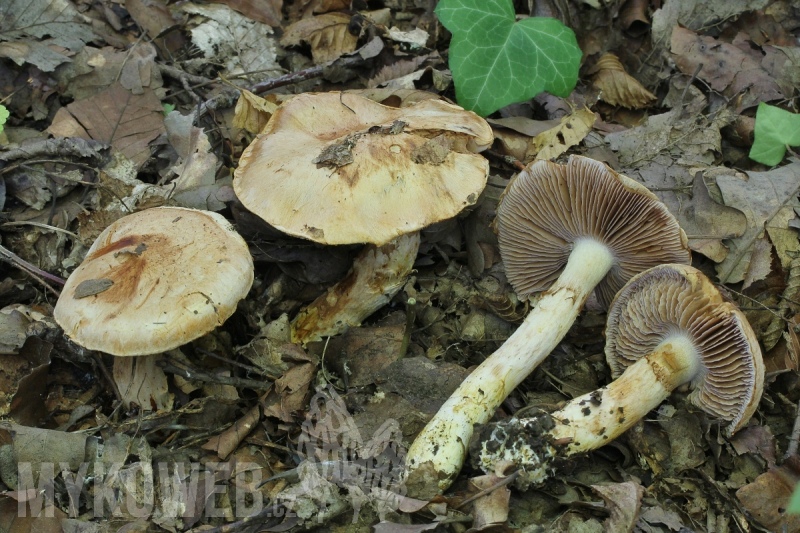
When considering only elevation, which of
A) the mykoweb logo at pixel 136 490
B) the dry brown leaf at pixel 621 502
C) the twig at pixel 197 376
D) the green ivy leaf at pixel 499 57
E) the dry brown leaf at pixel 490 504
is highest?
the green ivy leaf at pixel 499 57

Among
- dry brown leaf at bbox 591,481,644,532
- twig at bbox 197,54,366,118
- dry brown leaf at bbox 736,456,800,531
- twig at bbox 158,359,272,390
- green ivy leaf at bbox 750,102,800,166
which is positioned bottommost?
twig at bbox 158,359,272,390

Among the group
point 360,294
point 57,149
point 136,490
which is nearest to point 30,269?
point 57,149

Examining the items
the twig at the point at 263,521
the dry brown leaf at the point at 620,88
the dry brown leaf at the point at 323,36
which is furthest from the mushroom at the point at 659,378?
the dry brown leaf at the point at 323,36

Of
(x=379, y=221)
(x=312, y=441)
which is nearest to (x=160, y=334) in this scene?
(x=312, y=441)

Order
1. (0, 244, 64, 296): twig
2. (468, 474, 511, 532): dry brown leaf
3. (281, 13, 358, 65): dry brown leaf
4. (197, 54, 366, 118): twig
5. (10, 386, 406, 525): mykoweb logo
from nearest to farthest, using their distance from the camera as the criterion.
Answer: (468, 474, 511, 532): dry brown leaf, (10, 386, 406, 525): mykoweb logo, (0, 244, 64, 296): twig, (197, 54, 366, 118): twig, (281, 13, 358, 65): dry brown leaf

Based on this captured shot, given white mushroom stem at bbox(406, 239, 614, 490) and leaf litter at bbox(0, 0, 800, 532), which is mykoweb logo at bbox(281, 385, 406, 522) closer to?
leaf litter at bbox(0, 0, 800, 532)

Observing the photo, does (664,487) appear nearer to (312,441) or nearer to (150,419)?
(312,441)

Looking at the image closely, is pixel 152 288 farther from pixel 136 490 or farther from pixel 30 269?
pixel 30 269

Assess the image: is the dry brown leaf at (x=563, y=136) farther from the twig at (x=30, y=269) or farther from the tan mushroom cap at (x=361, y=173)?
the twig at (x=30, y=269)

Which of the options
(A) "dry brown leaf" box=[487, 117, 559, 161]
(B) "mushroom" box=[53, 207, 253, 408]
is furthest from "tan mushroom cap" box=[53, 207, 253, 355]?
(A) "dry brown leaf" box=[487, 117, 559, 161]
